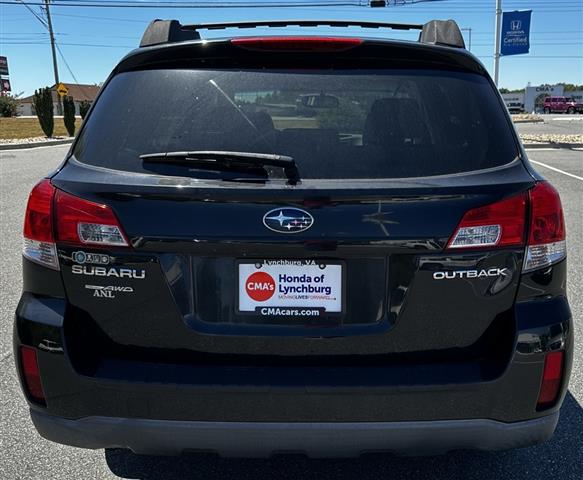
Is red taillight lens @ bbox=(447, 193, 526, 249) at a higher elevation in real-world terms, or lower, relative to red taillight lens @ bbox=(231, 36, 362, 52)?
lower

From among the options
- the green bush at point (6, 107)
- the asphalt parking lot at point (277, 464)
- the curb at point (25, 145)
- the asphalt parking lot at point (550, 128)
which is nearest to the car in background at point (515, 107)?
the asphalt parking lot at point (550, 128)

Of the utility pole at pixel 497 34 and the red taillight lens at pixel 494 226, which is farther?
the utility pole at pixel 497 34

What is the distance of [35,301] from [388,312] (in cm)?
120

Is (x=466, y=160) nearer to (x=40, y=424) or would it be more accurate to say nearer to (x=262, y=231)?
(x=262, y=231)

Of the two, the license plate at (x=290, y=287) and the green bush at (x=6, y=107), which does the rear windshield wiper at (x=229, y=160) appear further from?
the green bush at (x=6, y=107)

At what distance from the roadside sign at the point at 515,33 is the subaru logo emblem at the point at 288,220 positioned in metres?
24.6

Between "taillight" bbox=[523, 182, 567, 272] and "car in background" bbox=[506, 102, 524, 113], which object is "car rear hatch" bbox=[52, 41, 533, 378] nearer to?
"taillight" bbox=[523, 182, 567, 272]

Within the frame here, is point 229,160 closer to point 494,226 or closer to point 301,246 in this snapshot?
point 301,246

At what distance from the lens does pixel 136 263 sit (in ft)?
6.16

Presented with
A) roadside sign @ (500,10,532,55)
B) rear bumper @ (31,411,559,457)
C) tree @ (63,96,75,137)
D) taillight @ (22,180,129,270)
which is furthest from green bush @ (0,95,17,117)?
rear bumper @ (31,411,559,457)

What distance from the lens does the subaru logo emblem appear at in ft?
6.00

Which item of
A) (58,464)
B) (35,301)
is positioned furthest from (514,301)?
(58,464)

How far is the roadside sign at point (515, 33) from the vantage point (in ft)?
78.0

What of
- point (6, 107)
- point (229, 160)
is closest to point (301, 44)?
point (229, 160)
